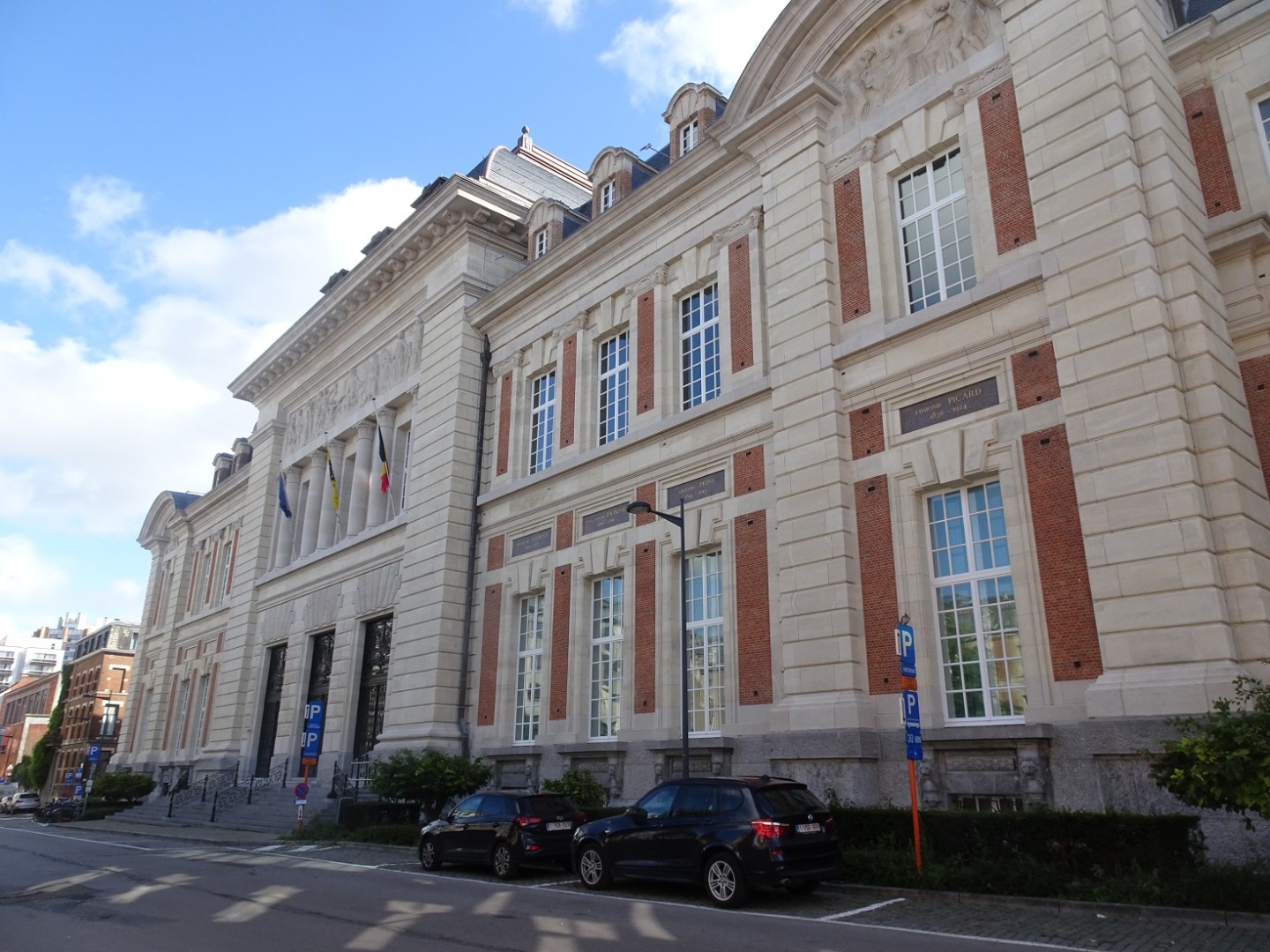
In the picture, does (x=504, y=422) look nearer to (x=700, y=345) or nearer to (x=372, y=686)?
(x=700, y=345)

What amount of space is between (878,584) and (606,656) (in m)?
8.15

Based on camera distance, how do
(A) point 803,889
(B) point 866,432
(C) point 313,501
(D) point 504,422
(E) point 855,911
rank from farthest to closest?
(C) point 313,501 < (D) point 504,422 < (B) point 866,432 < (A) point 803,889 < (E) point 855,911

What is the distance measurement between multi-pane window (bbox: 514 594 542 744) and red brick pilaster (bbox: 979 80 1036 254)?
14.7 meters

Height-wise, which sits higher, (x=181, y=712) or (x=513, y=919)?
(x=181, y=712)

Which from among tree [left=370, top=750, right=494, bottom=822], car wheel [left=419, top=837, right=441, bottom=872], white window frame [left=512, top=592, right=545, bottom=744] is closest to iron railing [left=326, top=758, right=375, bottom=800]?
tree [left=370, top=750, right=494, bottom=822]

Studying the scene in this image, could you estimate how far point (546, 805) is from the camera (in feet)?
51.7

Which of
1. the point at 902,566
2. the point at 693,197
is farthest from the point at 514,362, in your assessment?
the point at 902,566

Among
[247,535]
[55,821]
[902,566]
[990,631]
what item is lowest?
[55,821]

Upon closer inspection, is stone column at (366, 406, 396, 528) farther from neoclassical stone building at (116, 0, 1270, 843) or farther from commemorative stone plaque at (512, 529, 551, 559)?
commemorative stone plaque at (512, 529, 551, 559)

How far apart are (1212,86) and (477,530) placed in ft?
66.4

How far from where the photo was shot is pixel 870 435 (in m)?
17.0

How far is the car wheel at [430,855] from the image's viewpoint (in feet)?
54.3

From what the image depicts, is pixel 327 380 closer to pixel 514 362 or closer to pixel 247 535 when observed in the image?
pixel 247 535

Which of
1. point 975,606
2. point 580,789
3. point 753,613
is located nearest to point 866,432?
point 975,606
